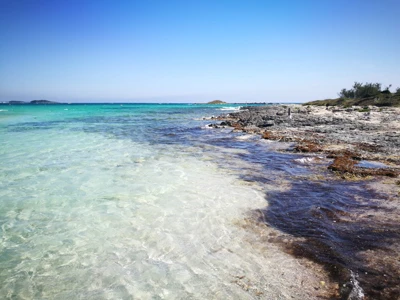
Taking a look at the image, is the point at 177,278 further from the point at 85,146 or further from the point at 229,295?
the point at 85,146

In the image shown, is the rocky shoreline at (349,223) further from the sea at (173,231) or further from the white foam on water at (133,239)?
the white foam on water at (133,239)

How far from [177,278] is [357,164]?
8940 millimetres

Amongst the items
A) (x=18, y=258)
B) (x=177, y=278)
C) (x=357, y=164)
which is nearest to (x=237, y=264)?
(x=177, y=278)

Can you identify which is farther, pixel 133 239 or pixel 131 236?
pixel 131 236

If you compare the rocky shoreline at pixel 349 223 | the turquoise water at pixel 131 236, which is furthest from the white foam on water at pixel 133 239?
the rocky shoreline at pixel 349 223

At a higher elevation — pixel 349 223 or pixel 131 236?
pixel 349 223

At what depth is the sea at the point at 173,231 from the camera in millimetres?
3674

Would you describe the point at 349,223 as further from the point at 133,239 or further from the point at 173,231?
the point at 133,239

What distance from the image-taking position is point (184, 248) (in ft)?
15.2

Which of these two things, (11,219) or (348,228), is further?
(11,219)

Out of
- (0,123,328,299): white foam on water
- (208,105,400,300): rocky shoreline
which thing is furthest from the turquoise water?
(208,105,400,300): rocky shoreline

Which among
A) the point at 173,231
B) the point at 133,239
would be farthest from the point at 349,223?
the point at 133,239

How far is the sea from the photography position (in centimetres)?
367

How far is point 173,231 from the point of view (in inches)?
207
